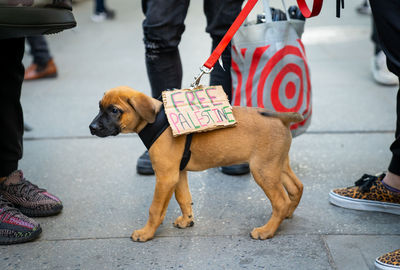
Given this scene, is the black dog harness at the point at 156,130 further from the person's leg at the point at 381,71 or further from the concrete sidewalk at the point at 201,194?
the person's leg at the point at 381,71

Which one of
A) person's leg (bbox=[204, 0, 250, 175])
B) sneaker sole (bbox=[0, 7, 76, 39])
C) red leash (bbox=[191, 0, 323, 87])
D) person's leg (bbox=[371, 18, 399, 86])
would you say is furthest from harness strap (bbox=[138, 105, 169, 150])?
person's leg (bbox=[371, 18, 399, 86])

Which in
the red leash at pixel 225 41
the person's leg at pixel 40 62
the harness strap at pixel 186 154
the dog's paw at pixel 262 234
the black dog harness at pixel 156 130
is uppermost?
the red leash at pixel 225 41

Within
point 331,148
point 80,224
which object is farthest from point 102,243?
point 331,148

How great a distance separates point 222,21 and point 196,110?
100 cm

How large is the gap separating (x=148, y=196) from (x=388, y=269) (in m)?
1.50

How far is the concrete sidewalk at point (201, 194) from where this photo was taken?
2383 mm

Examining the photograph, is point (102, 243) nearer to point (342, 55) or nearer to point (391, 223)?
point (391, 223)

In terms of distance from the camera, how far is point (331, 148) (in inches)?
148

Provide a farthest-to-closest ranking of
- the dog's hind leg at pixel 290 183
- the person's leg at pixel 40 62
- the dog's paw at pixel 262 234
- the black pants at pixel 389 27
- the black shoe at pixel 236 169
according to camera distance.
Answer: the person's leg at pixel 40 62 → the black shoe at pixel 236 169 → the dog's hind leg at pixel 290 183 → the dog's paw at pixel 262 234 → the black pants at pixel 389 27

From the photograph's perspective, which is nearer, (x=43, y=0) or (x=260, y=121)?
(x=43, y=0)

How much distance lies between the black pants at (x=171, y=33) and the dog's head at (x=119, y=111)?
79cm

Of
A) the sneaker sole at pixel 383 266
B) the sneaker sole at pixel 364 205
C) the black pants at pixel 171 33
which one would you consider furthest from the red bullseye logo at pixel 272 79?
the sneaker sole at pixel 383 266

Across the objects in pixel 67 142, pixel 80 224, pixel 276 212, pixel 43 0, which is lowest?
pixel 67 142

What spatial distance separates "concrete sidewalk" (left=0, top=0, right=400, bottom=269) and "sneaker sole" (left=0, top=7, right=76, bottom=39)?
28.2 inches
